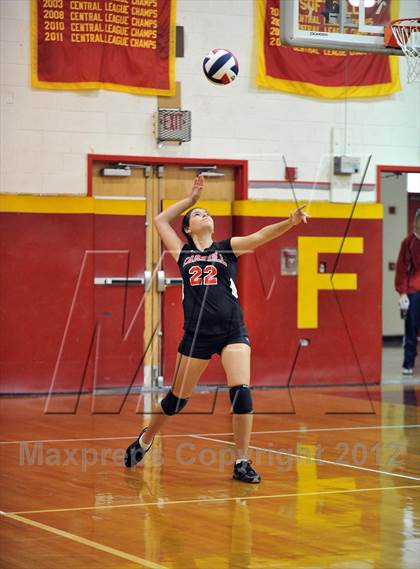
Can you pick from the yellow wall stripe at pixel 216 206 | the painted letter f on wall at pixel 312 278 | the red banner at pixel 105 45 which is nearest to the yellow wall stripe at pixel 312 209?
the yellow wall stripe at pixel 216 206

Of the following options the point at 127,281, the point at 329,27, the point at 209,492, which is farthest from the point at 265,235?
the point at 127,281

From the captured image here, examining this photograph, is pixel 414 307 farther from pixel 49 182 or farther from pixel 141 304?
pixel 49 182

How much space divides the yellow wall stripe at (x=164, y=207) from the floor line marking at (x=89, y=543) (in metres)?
7.58

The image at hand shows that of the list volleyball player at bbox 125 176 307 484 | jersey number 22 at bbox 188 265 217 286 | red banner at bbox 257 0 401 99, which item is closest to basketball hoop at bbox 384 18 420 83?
red banner at bbox 257 0 401 99

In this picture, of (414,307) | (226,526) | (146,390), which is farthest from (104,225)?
(226,526)

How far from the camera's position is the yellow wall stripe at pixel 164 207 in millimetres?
14859

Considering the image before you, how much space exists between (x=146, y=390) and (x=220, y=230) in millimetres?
2523

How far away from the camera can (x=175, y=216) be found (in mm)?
9570

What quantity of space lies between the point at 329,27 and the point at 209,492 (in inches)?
264

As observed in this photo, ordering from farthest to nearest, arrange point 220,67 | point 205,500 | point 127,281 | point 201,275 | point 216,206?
1. point 216,206
2. point 127,281
3. point 220,67
4. point 201,275
5. point 205,500

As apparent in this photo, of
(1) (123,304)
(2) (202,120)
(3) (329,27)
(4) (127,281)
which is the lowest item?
(1) (123,304)

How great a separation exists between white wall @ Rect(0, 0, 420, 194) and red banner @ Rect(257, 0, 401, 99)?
0.46 ft

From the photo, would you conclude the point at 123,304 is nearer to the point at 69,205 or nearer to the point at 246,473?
the point at 69,205

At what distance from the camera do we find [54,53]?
14.9 m
